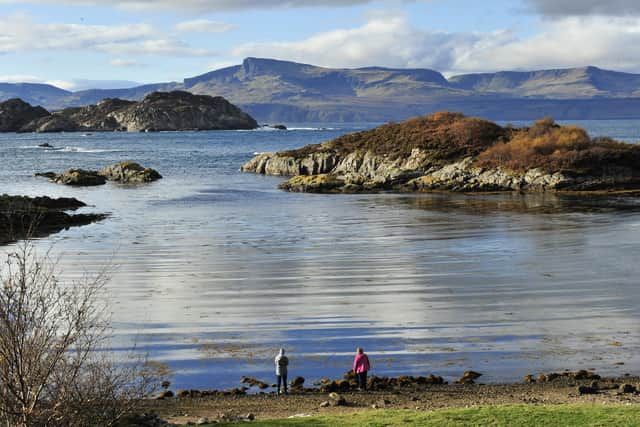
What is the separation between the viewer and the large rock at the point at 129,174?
85750mm

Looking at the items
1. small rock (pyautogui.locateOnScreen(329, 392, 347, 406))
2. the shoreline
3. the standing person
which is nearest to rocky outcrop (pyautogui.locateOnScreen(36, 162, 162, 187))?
the standing person

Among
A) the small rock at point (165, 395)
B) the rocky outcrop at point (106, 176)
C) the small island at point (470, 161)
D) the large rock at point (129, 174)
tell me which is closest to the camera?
the small rock at point (165, 395)

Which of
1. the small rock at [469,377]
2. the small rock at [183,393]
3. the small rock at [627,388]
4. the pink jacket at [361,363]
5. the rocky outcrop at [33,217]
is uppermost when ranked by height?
the rocky outcrop at [33,217]

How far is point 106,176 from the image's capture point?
88.3 meters

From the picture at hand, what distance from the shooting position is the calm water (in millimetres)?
22750

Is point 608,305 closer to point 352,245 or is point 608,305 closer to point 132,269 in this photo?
point 352,245

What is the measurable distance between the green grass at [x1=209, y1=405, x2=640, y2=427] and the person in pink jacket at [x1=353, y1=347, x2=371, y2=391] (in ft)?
7.56

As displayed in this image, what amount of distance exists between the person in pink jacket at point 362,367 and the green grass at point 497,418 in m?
2.30

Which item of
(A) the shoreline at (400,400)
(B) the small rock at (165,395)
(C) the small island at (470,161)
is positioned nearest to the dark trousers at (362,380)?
(A) the shoreline at (400,400)

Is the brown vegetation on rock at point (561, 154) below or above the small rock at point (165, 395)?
above

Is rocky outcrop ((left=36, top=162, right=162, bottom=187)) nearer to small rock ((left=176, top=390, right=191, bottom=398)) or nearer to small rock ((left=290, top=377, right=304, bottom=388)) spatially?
small rock ((left=176, top=390, right=191, bottom=398))

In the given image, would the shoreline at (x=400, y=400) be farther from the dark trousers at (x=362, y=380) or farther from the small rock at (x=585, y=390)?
the dark trousers at (x=362, y=380)

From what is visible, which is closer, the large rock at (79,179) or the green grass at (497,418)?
the green grass at (497,418)

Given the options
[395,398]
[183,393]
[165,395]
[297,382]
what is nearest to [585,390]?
[395,398]
